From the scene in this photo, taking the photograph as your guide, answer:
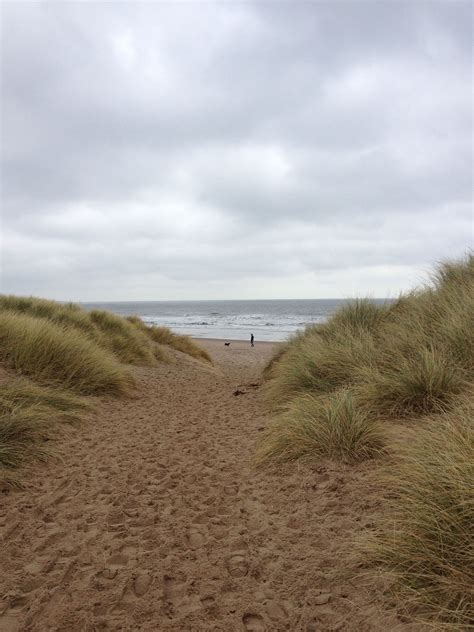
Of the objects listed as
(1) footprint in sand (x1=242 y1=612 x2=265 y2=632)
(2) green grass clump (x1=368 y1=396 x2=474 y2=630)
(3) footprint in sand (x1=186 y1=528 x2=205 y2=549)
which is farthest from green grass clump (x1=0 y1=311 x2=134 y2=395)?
(2) green grass clump (x1=368 y1=396 x2=474 y2=630)

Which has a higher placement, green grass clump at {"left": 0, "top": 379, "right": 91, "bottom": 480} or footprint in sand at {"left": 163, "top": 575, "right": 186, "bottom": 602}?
green grass clump at {"left": 0, "top": 379, "right": 91, "bottom": 480}

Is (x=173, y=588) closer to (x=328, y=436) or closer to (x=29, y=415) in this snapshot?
(x=328, y=436)

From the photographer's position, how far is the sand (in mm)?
2420

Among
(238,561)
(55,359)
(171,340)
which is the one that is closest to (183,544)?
(238,561)

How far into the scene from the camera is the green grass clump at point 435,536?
2.14 m

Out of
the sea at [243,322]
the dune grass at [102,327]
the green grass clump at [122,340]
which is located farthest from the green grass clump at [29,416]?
the sea at [243,322]

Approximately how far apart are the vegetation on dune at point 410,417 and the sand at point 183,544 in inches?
9.4

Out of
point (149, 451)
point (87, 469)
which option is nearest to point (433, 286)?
point (149, 451)

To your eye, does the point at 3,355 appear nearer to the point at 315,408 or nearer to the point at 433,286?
the point at 315,408

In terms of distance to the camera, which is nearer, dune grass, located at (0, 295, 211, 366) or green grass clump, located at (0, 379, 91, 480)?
green grass clump, located at (0, 379, 91, 480)

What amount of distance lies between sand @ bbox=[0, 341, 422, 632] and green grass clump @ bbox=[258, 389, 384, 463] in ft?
0.73

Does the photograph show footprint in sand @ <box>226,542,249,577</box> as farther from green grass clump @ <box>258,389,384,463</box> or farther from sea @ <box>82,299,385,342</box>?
sea @ <box>82,299,385,342</box>

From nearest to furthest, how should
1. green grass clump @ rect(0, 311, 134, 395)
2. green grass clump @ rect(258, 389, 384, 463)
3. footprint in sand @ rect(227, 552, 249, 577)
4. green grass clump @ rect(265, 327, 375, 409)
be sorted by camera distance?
footprint in sand @ rect(227, 552, 249, 577), green grass clump @ rect(258, 389, 384, 463), green grass clump @ rect(265, 327, 375, 409), green grass clump @ rect(0, 311, 134, 395)

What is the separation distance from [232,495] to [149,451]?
5.87 feet
